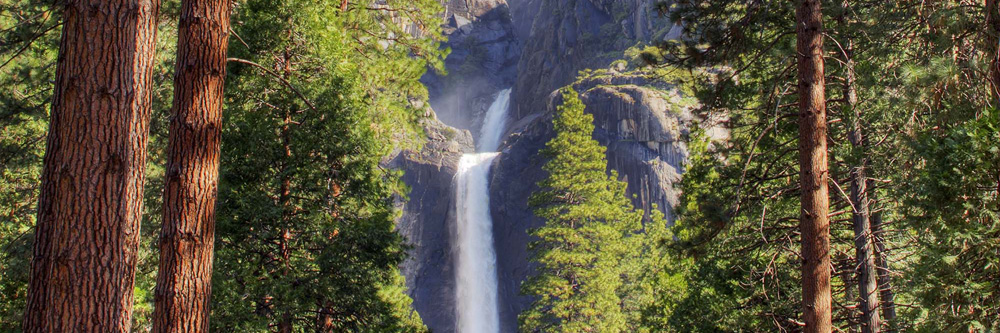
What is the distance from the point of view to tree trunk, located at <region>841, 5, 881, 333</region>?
7.11 m

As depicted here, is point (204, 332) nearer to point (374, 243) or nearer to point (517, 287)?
point (374, 243)

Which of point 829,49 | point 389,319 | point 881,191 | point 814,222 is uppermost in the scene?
point 829,49

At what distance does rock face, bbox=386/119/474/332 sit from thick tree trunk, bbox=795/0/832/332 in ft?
94.7

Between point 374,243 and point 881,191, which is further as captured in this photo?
point 881,191

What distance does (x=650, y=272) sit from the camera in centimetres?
2059

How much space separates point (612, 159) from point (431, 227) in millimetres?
11965

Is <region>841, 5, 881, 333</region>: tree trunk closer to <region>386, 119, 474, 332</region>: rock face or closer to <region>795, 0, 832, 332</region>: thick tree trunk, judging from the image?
<region>795, 0, 832, 332</region>: thick tree trunk

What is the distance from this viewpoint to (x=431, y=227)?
36438mm

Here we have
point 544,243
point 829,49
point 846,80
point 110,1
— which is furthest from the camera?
point 544,243

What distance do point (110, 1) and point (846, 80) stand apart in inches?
287

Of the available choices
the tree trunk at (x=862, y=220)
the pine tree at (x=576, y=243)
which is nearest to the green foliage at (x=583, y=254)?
the pine tree at (x=576, y=243)

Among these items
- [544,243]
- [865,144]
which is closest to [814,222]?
[865,144]

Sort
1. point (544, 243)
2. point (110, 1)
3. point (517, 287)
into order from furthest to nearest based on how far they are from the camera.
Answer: point (517, 287) < point (544, 243) < point (110, 1)

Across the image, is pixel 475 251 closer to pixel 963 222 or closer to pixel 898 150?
pixel 898 150
